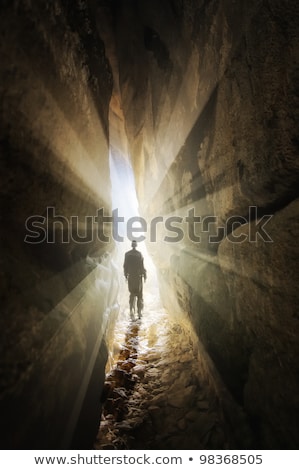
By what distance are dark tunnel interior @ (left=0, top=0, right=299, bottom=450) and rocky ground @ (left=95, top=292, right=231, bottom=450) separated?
0.07 ft

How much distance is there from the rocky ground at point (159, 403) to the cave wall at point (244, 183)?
62 centimetres

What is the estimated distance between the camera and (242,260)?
7.81ft

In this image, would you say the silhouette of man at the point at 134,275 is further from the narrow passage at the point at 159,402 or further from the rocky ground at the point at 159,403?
the rocky ground at the point at 159,403

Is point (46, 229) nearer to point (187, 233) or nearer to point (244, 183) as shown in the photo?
point (244, 183)

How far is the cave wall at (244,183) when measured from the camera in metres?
1.63

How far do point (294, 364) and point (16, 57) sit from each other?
10.9ft

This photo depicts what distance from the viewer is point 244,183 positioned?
2160 millimetres

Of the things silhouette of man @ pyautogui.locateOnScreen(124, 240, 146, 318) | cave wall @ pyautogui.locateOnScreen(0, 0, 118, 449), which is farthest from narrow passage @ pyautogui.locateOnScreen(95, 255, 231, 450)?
silhouette of man @ pyautogui.locateOnScreen(124, 240, 146, 318)

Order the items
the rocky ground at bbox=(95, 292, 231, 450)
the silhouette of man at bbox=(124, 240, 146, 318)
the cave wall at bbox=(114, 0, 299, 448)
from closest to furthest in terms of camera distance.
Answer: the cave wall at bbox=(114, 0, 299, 448)
the rocky ground at bbox=(95, 292, 231, 450)
the silhouette of man at bbox=(124, 240, 146, 318)

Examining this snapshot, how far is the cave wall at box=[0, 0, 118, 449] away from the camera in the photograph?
1.82m

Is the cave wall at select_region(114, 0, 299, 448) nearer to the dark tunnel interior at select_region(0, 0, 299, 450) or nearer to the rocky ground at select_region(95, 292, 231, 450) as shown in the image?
the dark tunnel interior at select_region(0, 0, 299, 450)

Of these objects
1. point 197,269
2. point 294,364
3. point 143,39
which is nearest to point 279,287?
point 294,364

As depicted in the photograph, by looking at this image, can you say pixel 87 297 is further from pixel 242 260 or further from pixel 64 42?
pixel 64 42

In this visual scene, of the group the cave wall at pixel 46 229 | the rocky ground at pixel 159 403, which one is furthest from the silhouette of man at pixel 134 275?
the cave wall at pixel 46 229
